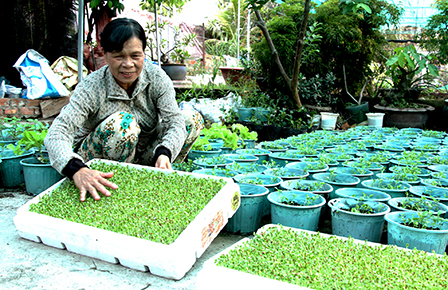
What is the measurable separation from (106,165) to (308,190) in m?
1.11

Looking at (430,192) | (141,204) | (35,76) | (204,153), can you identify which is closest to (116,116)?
(141,204)

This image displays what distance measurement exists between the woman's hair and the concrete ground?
1.01 meters

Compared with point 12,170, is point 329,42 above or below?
above

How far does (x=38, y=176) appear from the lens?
2289mm

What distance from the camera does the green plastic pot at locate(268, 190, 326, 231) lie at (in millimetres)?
1700

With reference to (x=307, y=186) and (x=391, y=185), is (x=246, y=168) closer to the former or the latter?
A: (x=307, y=186)

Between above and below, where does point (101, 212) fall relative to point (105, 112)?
below

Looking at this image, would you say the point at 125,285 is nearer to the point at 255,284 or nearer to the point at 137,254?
the point at 137,254

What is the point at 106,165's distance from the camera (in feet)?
6.27

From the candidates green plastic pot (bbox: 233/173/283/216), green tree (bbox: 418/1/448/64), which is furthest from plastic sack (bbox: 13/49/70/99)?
green tree (bbox: 418/1/448/64)

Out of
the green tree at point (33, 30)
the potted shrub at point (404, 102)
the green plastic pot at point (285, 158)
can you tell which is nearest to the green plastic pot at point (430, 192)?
the green plastic pot at point (285, 158)

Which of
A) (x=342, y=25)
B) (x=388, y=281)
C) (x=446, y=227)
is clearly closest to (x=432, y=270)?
(x=388, y=281)

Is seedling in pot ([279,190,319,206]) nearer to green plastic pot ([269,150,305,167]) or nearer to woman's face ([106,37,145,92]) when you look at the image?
green plastic pot ([269,150,305,167])

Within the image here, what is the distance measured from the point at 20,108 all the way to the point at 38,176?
2.18 meters
